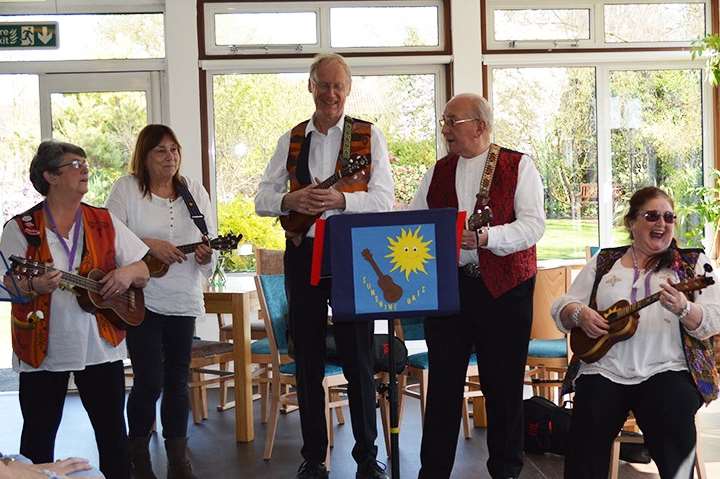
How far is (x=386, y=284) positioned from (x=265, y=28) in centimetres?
441

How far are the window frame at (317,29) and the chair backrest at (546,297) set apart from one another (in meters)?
2.84

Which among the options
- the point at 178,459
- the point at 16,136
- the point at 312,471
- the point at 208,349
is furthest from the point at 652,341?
the point at 16,136

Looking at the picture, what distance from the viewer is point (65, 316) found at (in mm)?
3246

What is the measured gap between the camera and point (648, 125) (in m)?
7.42

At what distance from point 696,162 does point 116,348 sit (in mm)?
5478

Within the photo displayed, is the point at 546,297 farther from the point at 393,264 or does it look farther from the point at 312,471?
the point at 393,264

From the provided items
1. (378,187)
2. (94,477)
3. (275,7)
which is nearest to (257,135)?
(275,7)

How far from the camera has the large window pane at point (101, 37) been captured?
6910mm

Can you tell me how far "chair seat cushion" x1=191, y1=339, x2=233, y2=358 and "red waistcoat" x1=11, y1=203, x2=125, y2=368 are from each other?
1.95 metres

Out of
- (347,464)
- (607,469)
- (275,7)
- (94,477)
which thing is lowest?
(347,464)

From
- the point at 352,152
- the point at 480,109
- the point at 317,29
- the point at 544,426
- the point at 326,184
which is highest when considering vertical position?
the point at 317,29

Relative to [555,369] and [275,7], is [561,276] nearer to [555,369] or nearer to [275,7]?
[555,369]

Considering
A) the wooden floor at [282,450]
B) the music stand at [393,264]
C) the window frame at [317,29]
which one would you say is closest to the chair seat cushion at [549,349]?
the wooden floor at [282,450]

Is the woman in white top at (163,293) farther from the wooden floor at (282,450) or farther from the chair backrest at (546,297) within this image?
the chair backrest at (546,297)
